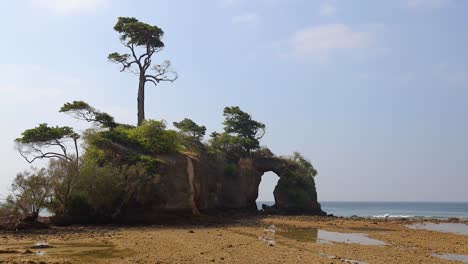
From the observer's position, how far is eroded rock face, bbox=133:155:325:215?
117ft

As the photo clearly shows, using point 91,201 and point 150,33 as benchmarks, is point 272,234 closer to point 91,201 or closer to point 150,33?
point 91,201

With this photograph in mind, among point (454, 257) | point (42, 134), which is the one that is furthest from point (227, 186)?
point (454, 257)

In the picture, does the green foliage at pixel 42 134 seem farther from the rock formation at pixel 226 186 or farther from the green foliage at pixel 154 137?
the rock formation at pixel 226 186

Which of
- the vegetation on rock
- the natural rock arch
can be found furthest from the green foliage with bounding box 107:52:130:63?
the natural rock arch

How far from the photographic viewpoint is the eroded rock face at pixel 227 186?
117ft

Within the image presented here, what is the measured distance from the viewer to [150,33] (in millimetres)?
46656

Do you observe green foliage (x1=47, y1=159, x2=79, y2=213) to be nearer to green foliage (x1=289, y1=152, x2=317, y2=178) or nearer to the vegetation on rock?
the vegetation on rock

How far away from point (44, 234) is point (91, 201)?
5.77 meters

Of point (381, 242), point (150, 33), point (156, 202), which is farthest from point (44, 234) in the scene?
point (150, 33)

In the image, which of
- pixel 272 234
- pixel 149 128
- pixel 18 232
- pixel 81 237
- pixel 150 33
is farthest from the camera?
pixel 150 33

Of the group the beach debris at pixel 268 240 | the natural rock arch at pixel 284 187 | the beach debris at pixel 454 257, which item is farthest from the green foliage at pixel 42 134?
the beach debris at pixel 454 257

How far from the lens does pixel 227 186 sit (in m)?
51.4

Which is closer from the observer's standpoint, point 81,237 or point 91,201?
point 81,237

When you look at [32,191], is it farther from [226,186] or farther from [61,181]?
[226,186]
